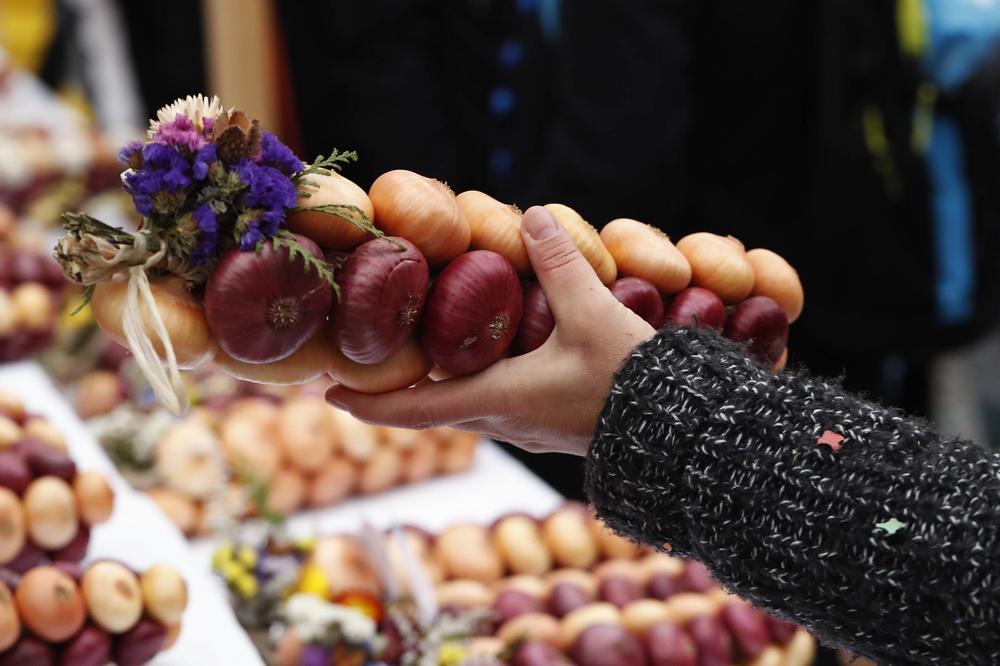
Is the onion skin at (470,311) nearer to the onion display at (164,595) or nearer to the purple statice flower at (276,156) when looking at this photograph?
the purple statice flower at (276,156)

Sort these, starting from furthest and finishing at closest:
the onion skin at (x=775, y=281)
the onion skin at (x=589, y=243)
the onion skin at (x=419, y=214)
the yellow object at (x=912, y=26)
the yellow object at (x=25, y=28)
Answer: the yellow object at (x=25, y=28) < the yellow object at (x=912, y=26) < the onion skin at (x=775, y=281) < the onion skin at (x=589, y=243) < the onion skin at (x=419, y=214)

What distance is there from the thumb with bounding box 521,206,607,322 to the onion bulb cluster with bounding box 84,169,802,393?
0.10ft

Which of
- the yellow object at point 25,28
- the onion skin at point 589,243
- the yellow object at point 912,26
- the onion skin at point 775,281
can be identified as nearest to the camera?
the onion skin at point 589,243

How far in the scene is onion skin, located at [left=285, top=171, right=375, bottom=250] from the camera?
882 millimetres

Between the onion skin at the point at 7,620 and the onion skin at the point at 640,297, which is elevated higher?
the onion skin at the point at 640,297

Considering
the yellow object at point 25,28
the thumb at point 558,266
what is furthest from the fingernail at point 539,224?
the yellow object at point 25,28

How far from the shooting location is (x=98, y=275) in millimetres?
830

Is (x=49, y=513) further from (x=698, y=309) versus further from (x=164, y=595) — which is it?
(x=698, y=309)

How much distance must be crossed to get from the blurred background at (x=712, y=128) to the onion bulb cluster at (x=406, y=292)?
1267 mm

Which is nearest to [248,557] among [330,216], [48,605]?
[48,605]

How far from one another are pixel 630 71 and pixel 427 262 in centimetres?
150

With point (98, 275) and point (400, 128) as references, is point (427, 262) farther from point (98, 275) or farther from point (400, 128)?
point (400, 128)

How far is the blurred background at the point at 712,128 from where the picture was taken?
2.17m

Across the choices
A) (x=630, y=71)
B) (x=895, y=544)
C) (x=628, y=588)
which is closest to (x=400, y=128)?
(x=630, y=71)
